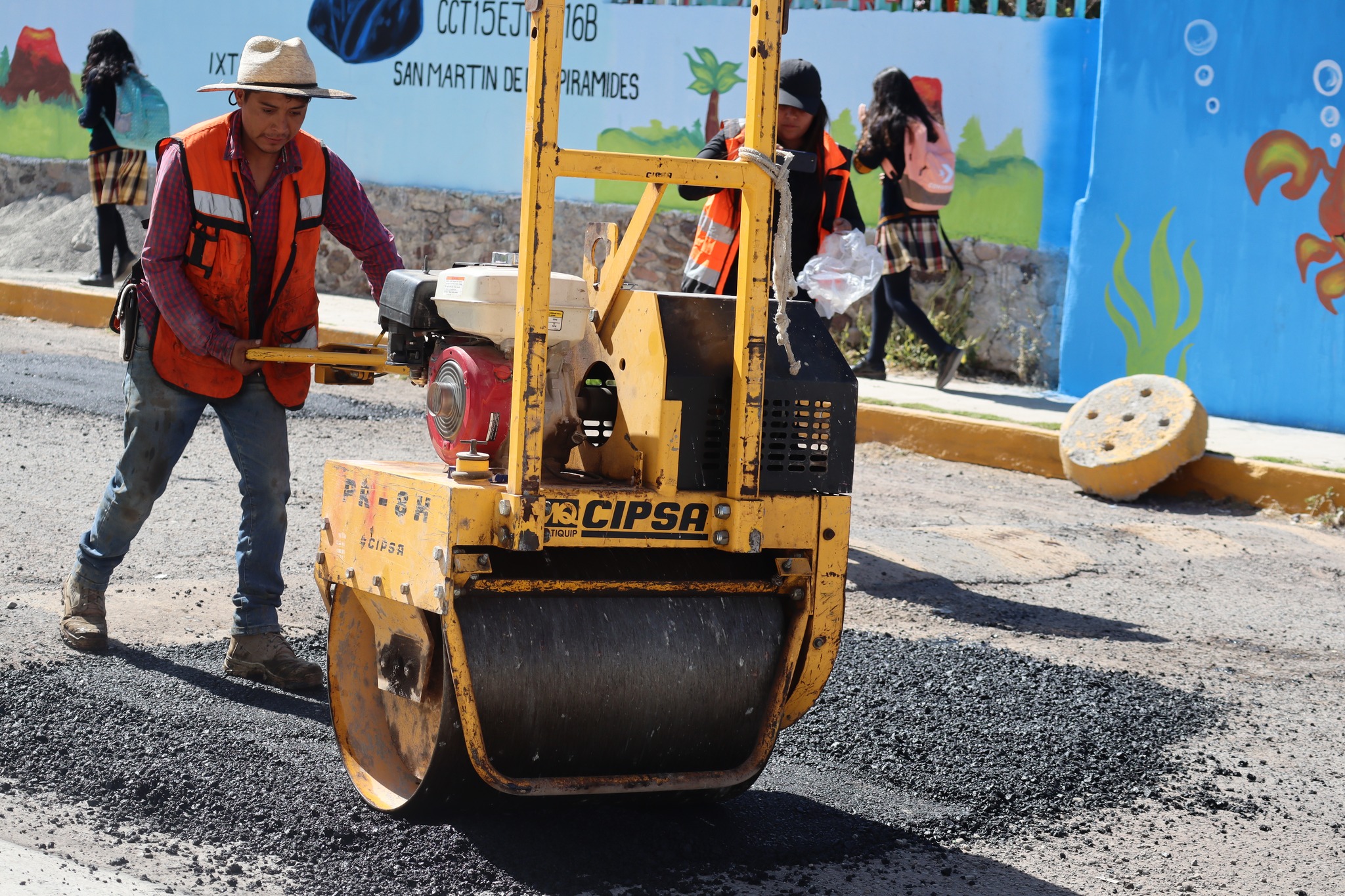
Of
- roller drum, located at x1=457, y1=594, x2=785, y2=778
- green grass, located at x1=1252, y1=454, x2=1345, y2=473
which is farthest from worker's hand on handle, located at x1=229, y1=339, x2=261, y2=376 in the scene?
green grass, located at x1=1252, y1=454, x2=1345, y2=473

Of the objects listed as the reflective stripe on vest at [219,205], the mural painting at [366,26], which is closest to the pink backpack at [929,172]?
the mural painting at [366,26]

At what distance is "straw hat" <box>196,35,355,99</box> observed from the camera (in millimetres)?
4254

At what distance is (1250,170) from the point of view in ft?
31.7

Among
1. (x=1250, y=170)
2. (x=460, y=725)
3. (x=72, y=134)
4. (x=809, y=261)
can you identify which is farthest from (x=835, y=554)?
(x=72, y=134)

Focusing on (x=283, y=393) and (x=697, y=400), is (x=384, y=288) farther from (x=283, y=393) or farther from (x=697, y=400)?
(x=697, y=400)

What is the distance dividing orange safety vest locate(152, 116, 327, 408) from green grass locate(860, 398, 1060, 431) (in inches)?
208

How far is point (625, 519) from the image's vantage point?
323 cm

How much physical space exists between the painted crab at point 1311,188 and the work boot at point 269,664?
7.27 meters

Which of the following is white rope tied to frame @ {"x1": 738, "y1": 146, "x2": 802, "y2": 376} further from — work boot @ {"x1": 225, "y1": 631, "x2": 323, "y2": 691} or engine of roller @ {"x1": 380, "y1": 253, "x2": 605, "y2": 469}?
work boot @ {"x1": 225, "y1": 631, "x2": 323, "y2": 691}

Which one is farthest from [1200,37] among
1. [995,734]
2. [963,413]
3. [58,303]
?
[58,303]

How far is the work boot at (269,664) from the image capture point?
450cm

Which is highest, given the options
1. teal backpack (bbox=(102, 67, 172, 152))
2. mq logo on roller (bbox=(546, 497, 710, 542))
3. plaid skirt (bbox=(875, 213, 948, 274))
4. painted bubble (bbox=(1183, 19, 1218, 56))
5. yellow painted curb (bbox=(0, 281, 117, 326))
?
painted bubble (bbox=(1183, 19, 1218, 56))

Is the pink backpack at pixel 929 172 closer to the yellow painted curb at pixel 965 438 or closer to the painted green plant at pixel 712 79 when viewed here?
the painted green plant at pixel 712 79

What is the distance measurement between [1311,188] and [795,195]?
492 centimetres
